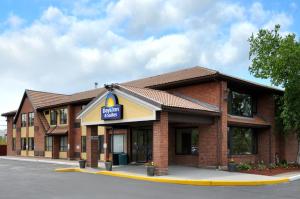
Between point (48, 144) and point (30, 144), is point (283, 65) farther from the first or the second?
point (30, 144)

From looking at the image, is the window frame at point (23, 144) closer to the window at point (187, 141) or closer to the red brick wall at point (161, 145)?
the window at point (187, 141)

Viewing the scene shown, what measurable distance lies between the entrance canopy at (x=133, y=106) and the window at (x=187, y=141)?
2221 mm

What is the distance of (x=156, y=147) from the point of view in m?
20.6

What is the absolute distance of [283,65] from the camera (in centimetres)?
2552

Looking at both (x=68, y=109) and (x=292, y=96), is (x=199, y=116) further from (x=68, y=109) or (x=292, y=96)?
(x=68, y=109)

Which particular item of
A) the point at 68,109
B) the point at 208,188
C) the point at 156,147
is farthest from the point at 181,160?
the point at 68,109

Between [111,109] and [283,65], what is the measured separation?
11.0 metres

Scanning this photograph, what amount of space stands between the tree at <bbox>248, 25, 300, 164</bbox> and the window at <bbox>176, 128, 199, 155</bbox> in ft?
19.2

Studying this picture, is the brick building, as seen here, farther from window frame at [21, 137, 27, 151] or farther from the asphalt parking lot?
window frame at [21, 137, 27, 151]

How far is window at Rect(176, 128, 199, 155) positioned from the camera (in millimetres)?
25625

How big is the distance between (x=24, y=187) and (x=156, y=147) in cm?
706

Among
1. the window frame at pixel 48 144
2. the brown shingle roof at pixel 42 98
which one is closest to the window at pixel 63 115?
the window frame at pixel 48 144

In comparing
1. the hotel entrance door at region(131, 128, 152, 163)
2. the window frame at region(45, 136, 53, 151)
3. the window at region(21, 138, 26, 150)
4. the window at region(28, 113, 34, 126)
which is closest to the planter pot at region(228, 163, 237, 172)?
the hotel entrance door at region(131, 128, 152, 163)

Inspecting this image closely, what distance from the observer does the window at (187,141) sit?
2562 centimetres
